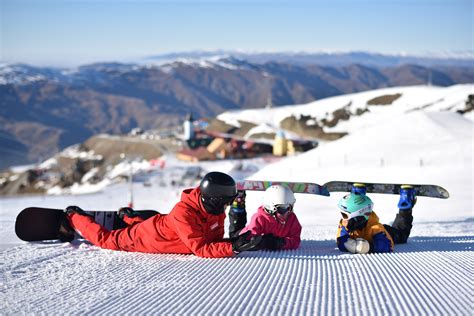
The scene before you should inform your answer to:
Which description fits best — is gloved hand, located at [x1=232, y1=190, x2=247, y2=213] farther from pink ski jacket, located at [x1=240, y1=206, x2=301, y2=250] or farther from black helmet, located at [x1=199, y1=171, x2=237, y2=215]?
black helmet, located at [x1=199, y1=171, x2=237, y2=215]

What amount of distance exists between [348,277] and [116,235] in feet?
7.89

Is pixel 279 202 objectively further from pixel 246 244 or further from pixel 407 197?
pixel 407 197

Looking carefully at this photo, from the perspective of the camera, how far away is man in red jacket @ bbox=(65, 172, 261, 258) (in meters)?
4.62

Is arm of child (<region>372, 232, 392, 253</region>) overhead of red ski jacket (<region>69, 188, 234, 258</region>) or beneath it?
beneath

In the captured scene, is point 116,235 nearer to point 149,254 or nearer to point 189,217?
point 149,254

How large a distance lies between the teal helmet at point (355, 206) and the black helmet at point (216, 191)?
115 cm

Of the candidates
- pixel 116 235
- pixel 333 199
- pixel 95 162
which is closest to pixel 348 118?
pixel 95 162

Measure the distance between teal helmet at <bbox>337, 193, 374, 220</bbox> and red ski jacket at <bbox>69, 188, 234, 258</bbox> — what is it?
1162 mm

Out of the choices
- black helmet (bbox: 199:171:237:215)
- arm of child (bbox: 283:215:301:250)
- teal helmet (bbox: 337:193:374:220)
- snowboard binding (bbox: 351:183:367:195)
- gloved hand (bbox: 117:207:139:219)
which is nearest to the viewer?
black helmet (bbox: 199:171:237:215)

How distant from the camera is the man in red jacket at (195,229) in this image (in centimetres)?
462

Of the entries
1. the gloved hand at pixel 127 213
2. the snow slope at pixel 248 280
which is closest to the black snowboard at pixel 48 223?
the gloved hand at pixel 127 213

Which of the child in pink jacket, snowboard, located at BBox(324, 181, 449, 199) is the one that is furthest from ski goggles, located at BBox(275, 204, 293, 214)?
snowboard, located at BBox(324, 181, 449, 199)

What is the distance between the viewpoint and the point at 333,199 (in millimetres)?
13898

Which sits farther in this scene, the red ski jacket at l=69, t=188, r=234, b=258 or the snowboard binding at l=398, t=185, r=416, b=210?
the snowboard binding at l=398, t=185, r=416, b=210
